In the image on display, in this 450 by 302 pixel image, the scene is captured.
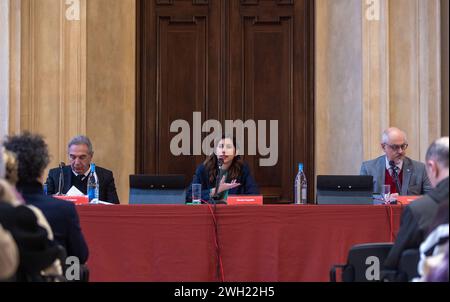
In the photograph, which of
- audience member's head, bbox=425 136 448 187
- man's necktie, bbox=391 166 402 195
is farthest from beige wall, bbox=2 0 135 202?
audience member's head, bbox=425 136 448 187

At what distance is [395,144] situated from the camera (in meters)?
6.71

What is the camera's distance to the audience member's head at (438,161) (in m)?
3.58

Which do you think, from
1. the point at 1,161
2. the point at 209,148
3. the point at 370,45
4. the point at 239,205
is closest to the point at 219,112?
the point at 209,148

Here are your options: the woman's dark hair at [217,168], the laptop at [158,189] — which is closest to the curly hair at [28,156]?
the laptop at [158,189]

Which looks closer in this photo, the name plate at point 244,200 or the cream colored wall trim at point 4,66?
the name plate at point 244,200

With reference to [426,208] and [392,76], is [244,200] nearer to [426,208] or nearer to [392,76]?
[426,208]

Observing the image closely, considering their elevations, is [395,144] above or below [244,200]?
above

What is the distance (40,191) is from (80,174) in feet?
9.48

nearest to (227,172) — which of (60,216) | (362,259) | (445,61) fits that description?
(445,61)

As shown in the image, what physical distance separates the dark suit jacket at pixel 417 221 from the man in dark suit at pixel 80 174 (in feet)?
11.6

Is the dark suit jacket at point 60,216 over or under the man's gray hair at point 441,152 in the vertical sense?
under

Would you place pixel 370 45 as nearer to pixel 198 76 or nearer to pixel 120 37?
pixel 198 76

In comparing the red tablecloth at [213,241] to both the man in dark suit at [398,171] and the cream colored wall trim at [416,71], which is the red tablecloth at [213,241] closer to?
the man in dark suit at [398,171]

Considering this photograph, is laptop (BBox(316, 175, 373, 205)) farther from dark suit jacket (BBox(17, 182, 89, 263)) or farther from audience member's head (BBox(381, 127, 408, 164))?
dark suit jacket (BBox(17, 182, 89, 263))
